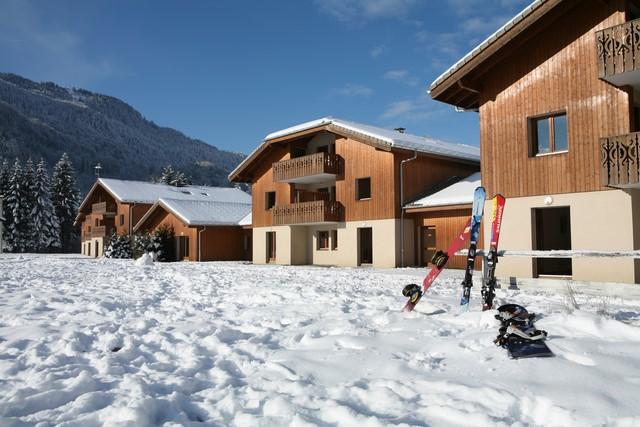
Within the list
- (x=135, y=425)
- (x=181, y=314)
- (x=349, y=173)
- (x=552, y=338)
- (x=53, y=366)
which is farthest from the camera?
(x=349, y=173)

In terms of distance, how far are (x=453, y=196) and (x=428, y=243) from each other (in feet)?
8.76

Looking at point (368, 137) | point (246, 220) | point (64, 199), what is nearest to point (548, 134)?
point (368, 137)

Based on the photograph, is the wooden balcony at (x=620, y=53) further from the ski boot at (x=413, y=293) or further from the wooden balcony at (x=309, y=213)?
the wooden balcony at (x=309, y=213)

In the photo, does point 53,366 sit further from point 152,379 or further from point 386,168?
point 386,168

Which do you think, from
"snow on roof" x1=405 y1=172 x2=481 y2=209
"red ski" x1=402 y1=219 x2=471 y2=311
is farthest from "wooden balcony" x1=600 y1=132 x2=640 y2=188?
"snow on roof" x1=405 y1=172 x2=481 y2=209

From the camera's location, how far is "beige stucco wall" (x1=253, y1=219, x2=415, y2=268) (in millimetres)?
23484

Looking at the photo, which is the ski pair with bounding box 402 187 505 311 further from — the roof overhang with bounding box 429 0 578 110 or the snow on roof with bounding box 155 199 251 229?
the snow on roof with bounding box 155 199 251 229

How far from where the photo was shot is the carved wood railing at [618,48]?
12.3 meters

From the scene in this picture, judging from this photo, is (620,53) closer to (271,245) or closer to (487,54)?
(487,54)

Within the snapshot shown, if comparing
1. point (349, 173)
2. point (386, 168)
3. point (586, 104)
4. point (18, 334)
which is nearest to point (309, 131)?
point (349, 173)

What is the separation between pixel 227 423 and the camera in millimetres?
4031

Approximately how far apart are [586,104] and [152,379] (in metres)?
13.3

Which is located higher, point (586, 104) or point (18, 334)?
point (586, 104)

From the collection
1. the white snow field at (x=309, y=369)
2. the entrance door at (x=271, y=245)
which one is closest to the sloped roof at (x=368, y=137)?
the entrance door at (x=271, y=245)
